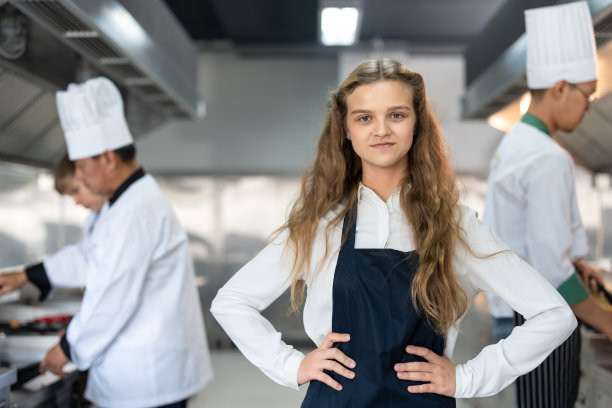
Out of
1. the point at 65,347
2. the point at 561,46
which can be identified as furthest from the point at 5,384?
the point at 561,46

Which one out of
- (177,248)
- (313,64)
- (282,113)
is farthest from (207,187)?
(177,248)

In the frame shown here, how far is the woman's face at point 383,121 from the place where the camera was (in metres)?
1.20

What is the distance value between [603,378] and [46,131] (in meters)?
2.38

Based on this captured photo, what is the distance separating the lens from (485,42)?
2.77m

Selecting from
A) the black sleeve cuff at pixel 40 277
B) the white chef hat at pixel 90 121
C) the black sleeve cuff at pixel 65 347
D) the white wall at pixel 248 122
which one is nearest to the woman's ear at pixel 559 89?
the white chef hat at pixel 90 121

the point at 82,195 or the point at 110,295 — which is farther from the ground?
the point at 82,195

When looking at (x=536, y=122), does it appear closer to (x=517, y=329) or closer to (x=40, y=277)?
(x=517, y=329)

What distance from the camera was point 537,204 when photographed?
1618 millimetres

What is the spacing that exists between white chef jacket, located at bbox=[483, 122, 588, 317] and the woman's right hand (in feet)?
2.30

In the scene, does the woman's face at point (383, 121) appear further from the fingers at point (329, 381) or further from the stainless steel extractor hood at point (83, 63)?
the stainless steel extractor hood at point (83, 63)

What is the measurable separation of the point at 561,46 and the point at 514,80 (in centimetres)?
50

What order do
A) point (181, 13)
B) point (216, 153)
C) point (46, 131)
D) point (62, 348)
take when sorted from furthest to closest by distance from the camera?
point (216, 153), point (181, 13), point (46, 131), point (62, 348)

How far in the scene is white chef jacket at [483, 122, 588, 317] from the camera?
1585 millimetres

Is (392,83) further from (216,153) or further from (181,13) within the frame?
(216,153)
